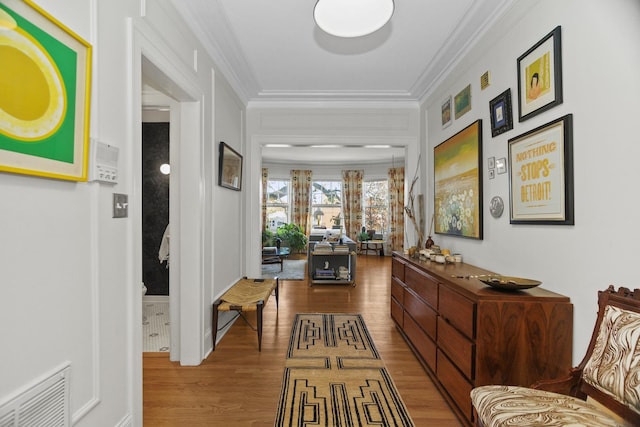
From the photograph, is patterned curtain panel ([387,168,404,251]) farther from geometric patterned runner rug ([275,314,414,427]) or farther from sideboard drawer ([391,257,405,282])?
geometric patterned runner rug ([275,314,414,427])

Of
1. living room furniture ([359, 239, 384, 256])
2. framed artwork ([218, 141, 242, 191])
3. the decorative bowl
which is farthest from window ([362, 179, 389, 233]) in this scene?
the decorative bowl

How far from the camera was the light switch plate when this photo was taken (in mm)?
1573

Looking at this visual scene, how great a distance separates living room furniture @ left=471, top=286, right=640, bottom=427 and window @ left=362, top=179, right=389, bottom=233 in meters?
8.45

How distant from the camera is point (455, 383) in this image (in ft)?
6.49

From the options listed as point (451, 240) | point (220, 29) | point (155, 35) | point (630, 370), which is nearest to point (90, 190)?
point (155, 35)

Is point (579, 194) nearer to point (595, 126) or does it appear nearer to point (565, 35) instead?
point (595, 126)

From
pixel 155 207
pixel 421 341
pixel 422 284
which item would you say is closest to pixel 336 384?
pixel 421 341

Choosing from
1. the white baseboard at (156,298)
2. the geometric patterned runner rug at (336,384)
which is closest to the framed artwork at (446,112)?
the geometric patterned runner rug at (336,384)

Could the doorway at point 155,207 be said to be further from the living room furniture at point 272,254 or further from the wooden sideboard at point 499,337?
the wooden sideboard at point 499,337

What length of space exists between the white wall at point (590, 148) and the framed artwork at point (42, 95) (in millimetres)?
2425

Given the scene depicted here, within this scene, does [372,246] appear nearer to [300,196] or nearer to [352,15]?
[300,196]

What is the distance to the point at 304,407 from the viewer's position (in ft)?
6.85

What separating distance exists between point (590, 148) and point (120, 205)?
250 centimetres

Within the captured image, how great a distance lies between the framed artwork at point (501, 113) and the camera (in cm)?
227
